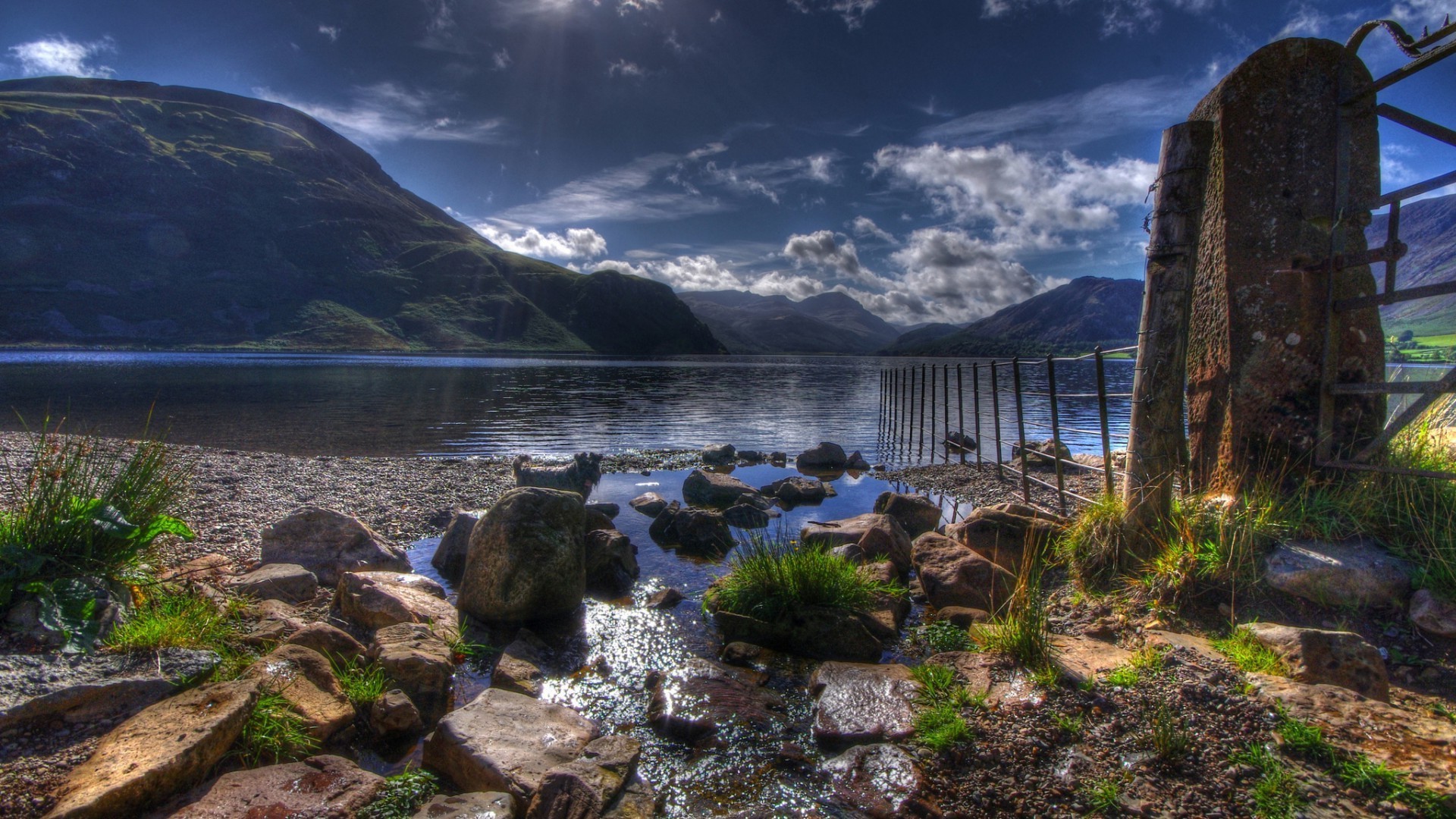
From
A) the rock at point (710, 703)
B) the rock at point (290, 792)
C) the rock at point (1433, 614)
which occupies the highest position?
the rock at point (1433, 614)

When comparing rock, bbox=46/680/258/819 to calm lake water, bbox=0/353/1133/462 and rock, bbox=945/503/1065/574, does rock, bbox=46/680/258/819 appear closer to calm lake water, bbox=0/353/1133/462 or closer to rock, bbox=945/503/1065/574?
calm lake water, bbox=0/353/1133/462

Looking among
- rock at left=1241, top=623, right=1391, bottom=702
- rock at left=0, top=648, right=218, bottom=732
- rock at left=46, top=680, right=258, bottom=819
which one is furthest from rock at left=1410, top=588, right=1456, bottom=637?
rock at left=0, top=648, right=218, bottom=732

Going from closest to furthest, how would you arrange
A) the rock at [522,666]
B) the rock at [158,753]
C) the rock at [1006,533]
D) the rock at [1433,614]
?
the rock at [158,753]
the rock at [1433,614]
the rock at [522,666]
the rock at [1006,533]

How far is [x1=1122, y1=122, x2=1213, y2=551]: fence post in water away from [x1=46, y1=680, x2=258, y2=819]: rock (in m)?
8.99

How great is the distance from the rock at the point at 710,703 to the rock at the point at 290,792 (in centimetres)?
264

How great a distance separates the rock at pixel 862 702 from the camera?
19.1 ft

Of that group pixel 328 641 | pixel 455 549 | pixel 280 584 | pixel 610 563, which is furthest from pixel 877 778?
pixel 455 549

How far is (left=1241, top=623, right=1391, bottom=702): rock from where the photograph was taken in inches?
192

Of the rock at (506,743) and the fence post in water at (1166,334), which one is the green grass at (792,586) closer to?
the rock at (506,743)

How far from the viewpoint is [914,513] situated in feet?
47.0

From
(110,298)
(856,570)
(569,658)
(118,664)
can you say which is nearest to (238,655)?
(118,664)

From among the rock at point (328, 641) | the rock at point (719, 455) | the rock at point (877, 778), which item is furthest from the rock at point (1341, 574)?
the rock at point (719, 455)

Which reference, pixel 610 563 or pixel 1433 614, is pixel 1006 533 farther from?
pixel 610 563

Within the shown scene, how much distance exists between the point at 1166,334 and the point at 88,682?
10.8 meters
